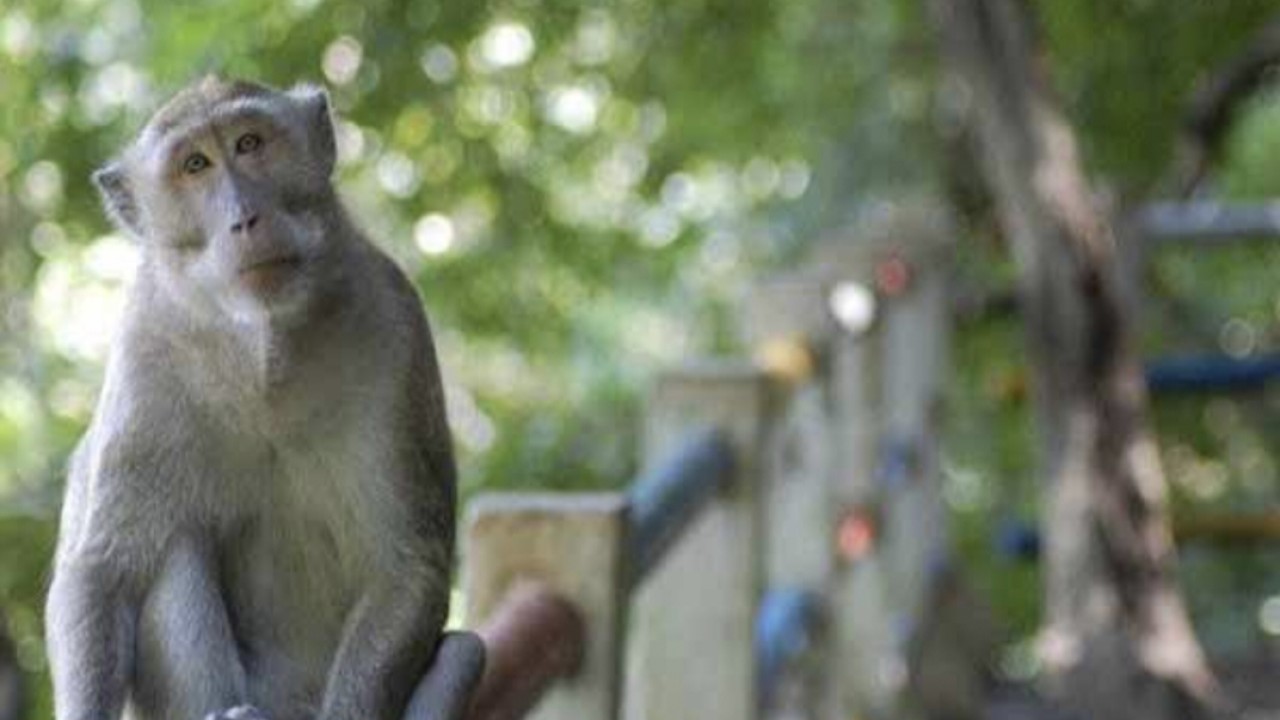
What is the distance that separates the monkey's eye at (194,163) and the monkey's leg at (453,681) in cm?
70

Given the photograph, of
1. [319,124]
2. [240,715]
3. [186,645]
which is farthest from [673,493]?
[240,715]

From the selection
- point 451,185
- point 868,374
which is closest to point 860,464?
point 868,374

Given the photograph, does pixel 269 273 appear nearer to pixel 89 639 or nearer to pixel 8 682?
pixel 89 639

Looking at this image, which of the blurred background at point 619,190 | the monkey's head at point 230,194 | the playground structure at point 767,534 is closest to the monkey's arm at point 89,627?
the monkey's head at point 230,194

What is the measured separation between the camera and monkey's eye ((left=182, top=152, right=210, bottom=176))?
11.5ft

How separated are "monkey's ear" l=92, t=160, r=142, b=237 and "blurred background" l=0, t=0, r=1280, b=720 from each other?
217 cm

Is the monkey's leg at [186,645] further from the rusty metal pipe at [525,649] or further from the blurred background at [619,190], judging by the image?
the blurred background at [619,190]

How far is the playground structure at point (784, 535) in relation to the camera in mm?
3459

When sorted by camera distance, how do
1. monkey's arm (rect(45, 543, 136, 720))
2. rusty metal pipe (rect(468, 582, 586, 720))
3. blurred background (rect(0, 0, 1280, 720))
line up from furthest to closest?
blurred background (rect(0, 0, 1280, 720)), monkey's arm (rect(45, 543, 136, 720)), rusty metal pipe (rect(468, 582, 586, 720))

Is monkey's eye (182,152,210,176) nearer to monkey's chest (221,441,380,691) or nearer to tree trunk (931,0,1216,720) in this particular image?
monkey's chest (221,441,380,691)

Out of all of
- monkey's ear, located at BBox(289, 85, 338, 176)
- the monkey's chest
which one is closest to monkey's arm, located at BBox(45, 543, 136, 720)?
the monkey's chest

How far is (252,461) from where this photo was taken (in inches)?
140

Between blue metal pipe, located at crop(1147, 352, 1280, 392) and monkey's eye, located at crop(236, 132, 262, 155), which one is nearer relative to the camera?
monkey's eye, located at crop(236, 132, 262, 155)

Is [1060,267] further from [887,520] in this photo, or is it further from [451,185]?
[451,185]
